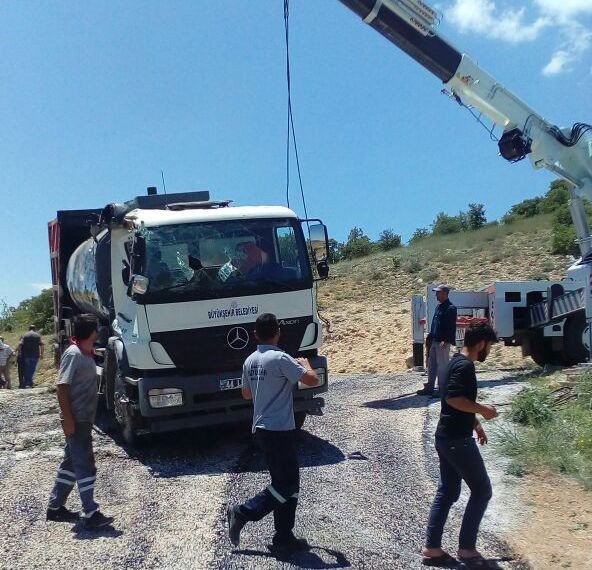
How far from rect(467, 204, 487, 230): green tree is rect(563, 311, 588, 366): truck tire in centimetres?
4090

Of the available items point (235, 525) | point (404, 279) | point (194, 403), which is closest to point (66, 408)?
point (235, 525)

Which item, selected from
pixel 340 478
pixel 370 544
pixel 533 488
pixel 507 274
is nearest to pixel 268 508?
pixel 370 544

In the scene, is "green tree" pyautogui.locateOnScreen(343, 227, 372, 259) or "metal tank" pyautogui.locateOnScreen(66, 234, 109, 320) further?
"green tree" pyautogui.locateOnScreen(343, 227, 372, 259)

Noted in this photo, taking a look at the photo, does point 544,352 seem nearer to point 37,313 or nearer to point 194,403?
point 194,403

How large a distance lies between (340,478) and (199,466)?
1700 mm

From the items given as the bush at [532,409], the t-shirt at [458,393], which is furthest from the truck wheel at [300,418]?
the t-shirt at [458,393]

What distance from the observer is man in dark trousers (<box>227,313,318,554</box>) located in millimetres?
5436

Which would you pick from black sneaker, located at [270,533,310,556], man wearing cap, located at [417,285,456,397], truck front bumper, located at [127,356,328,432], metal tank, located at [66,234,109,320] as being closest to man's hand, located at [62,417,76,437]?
black sneaker, located at [270,533,310,556]

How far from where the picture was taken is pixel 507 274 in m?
31.2

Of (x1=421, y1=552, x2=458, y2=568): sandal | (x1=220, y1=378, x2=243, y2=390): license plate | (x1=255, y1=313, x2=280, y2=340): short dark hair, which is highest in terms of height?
(x1=255, y1=313, x2=280, y2=340): short dark hair

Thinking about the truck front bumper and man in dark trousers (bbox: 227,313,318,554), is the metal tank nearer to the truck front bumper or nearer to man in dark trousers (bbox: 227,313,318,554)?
the truck front bumper

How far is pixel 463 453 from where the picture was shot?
16.5ft

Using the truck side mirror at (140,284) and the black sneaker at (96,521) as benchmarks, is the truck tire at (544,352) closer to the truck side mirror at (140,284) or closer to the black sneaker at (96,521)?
the truck side mirror at (140,284)

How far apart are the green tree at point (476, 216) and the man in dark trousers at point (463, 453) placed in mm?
50637
